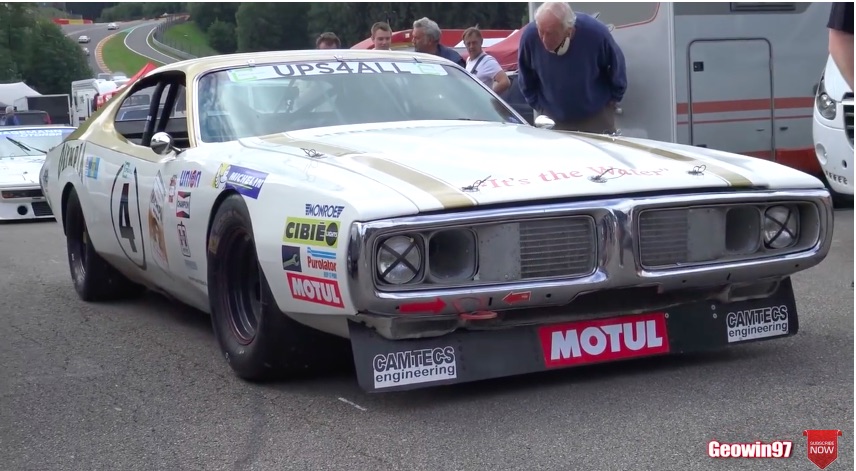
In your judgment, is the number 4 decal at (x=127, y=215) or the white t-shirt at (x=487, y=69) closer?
the number 4 decal at (x=127, y=215)

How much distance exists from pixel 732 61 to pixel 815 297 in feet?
16.5

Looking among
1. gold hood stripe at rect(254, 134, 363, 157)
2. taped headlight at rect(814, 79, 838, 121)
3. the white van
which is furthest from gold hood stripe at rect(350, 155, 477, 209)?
taped headlight at rect(814, 79, 838, 121)

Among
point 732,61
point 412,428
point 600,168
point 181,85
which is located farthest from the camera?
point 732,61

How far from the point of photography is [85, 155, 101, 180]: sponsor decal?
6.19 meters

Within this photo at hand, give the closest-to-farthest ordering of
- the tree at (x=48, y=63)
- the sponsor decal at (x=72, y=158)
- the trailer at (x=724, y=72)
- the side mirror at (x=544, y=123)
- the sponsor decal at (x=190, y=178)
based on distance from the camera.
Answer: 1. the sponsor decal at (x=190, y=178)
2. the side mirror at (x=544, y=123)
3. the sponsor decal at (x=72, y=158)
4. the trailer at (x=724, y=72)
5. the tree at (x=48, y=63)

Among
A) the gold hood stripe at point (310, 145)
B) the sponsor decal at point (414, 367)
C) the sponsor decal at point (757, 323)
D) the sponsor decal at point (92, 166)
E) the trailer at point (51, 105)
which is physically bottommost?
the trailer at point (51, 105)

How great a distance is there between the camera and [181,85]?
562cm

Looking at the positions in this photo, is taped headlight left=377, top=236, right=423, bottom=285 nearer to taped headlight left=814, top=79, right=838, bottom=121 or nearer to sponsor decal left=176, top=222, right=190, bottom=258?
sponsor decal left=176, top=222, right=190, bottom=258

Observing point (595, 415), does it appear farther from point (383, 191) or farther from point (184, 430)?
point (184, 430)

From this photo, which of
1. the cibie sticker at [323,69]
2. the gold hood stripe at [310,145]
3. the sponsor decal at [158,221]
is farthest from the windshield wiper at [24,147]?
the gold hood stripe at [310,145]

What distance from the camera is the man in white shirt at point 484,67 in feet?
30.5

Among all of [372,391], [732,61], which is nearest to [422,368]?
[372,391]

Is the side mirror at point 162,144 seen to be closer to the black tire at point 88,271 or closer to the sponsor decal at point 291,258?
the sponsor decal at point 291,258

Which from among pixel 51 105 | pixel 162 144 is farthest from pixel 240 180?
pixel 51 105
